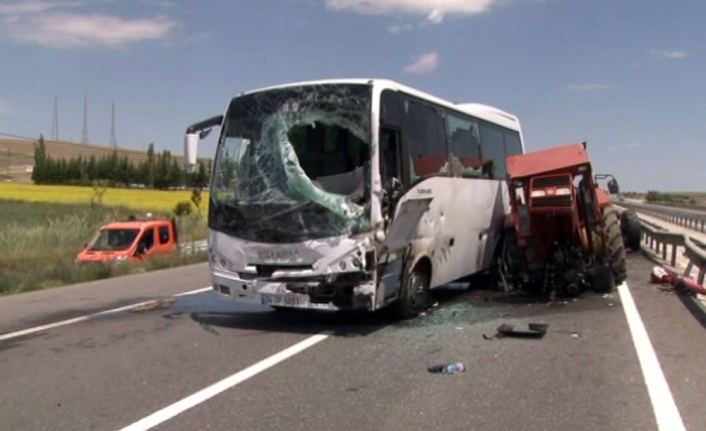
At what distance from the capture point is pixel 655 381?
6.62m

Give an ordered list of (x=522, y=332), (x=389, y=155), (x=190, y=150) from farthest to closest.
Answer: (x=190, y=150)
(x=389, y=155)
(x=522, y=332)

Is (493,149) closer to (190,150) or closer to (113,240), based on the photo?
(190,150)

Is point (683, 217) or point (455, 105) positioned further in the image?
point (683, 217)

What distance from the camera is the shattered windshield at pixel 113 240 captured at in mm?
21094

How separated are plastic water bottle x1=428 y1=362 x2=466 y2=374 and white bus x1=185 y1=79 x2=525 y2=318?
173cm

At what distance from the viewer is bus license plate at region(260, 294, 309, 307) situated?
883cm

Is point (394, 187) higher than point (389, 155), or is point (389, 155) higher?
point (389, 155)

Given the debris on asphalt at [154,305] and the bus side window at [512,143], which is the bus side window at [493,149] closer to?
the bus side window at [512,143]

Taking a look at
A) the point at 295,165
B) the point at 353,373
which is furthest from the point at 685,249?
the point at 353,373

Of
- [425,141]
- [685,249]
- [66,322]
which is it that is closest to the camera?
[425,141]

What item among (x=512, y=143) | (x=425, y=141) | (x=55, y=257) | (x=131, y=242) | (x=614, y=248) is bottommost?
(x=55, y=257)

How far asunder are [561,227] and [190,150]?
6.15 meters

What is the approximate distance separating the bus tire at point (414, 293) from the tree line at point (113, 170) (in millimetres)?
87571

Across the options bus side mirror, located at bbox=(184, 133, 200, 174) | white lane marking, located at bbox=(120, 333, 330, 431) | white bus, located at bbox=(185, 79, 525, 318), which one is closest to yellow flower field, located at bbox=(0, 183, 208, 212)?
bus side mirror, located at bbox=(184, 133, 200, 174)
